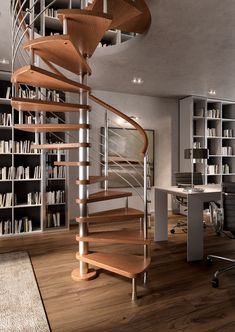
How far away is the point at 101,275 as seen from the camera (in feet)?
8.71

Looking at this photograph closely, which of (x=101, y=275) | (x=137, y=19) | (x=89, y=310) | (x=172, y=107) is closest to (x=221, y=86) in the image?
(x=172, y=107)

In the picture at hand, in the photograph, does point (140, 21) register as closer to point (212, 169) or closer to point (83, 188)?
point (83, 188)

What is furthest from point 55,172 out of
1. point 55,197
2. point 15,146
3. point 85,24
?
point 85,24

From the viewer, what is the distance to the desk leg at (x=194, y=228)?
2980 mm

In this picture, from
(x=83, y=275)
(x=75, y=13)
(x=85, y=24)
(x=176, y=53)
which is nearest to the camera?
(x=75, y=13)

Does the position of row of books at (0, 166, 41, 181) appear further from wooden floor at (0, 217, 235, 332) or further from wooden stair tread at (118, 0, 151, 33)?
wooden stair tread at (118, 0, 151, 33)

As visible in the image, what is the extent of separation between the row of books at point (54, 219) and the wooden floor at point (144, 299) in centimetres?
112

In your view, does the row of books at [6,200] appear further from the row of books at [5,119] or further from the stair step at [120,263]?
the stair step at [120,263]

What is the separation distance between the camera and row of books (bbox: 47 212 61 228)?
4.33 m

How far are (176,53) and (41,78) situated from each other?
6.72 ft

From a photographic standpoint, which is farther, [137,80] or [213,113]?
[213,113]

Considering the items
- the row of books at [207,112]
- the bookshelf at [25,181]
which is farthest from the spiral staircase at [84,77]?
the row of books at [207,112]

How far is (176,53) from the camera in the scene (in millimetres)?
3357

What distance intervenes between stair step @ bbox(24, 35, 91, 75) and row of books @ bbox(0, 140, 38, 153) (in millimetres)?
2049
